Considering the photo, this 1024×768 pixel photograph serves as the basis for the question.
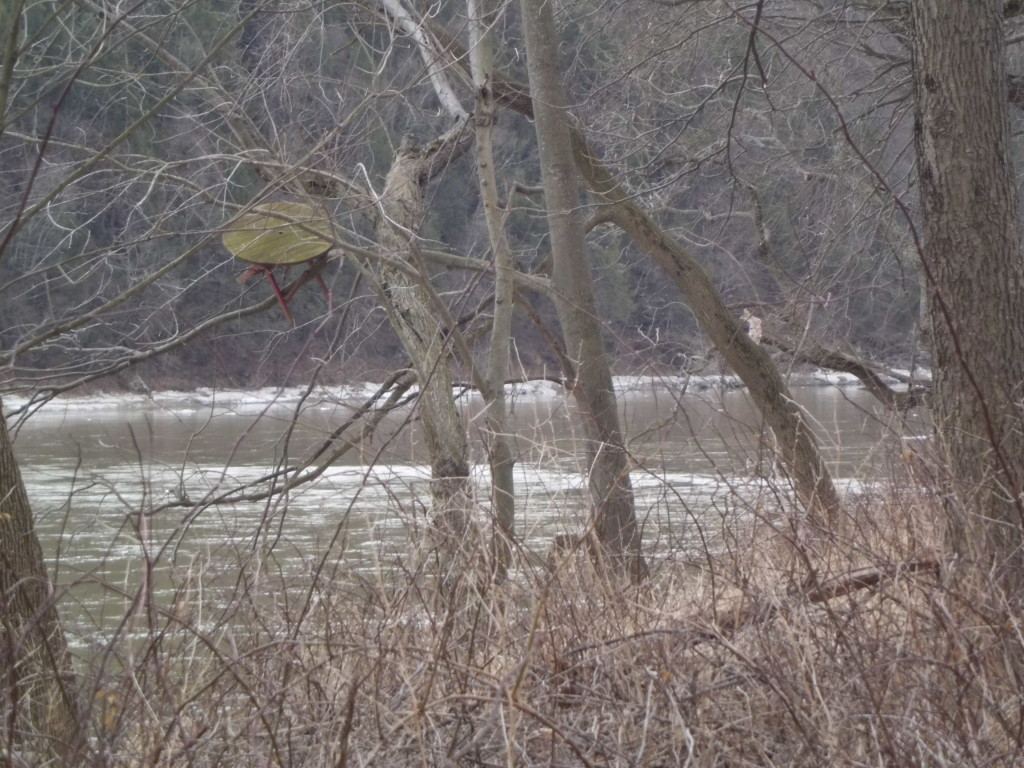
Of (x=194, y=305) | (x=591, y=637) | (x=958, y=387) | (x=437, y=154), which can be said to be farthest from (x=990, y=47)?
(x=194, y=305)

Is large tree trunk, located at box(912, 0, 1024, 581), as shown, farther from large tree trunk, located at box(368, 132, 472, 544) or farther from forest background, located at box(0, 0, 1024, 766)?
large tree trunk, located at box(368, 132, 472, 544)

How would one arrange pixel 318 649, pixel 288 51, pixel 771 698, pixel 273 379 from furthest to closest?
1. pixel 273 379
2. pixel 288 51
3. pixel 318 649
4. pixel 771 698

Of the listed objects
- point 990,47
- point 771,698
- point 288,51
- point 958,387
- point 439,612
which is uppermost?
point 288,51

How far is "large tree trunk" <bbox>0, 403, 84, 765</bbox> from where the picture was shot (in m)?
2.30

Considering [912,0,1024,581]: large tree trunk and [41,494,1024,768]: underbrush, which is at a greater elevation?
[912,0,1024,581]: large tree trunk

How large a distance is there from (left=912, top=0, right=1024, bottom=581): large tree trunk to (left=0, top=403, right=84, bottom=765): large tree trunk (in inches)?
108

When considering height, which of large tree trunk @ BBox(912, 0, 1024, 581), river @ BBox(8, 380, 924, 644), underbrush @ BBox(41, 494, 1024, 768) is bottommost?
underbrush @ BBox(41, 494, 1024, 768)

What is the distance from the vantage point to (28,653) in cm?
288

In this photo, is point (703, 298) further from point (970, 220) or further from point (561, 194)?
point (970, 220)

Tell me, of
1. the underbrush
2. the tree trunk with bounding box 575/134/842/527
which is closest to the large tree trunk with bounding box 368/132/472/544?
the tree trunk with bounding box 575/134/842/527

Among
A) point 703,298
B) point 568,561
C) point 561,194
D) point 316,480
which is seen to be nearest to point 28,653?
point 568,561

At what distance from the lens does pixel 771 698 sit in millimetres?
2734

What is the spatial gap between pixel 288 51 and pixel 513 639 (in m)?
4.40

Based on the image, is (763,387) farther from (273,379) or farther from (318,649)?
(273,379)
